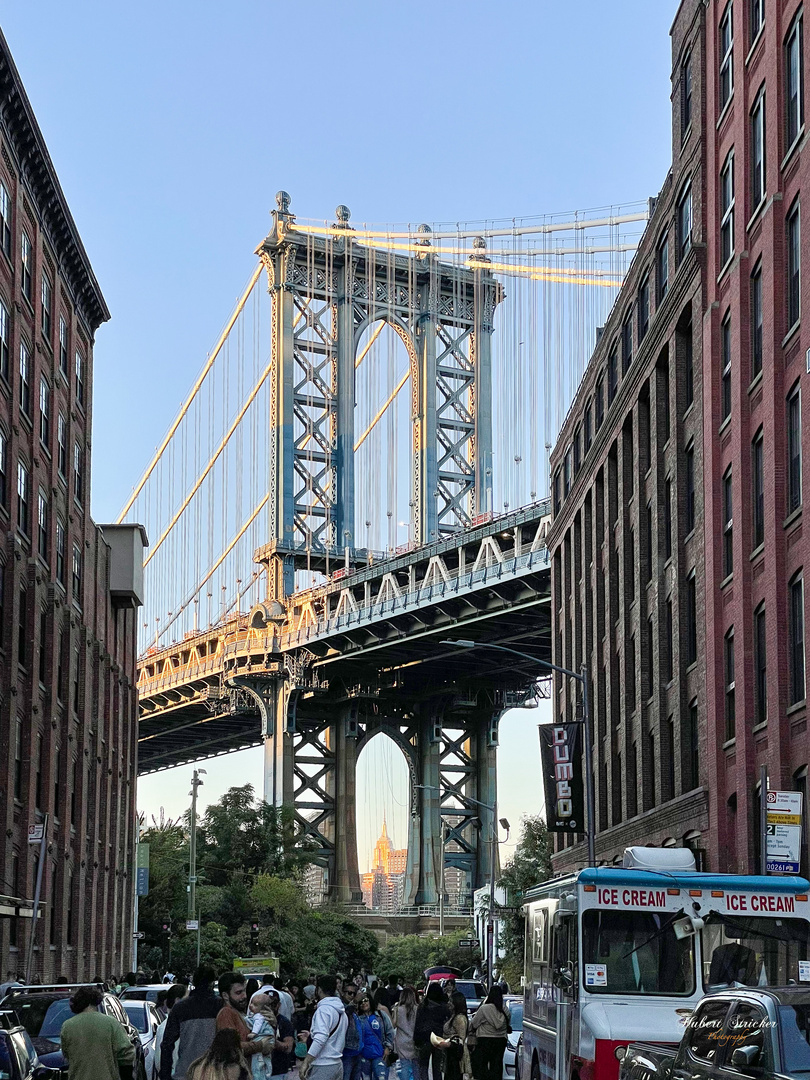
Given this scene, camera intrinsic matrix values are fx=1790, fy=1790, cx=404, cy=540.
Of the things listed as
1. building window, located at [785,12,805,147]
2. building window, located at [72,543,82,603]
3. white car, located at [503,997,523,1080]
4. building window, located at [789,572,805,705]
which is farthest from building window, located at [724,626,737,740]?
building window, located at [72,543,82,603]

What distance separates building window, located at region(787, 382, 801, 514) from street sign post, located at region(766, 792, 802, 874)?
8690 mm

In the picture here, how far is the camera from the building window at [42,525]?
49.2 m

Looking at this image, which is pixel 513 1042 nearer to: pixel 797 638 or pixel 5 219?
pixel 797 638

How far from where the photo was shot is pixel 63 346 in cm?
5544

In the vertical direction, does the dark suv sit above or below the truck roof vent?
below

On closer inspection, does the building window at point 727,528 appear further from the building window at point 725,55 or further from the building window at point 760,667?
the building window at point 725,55

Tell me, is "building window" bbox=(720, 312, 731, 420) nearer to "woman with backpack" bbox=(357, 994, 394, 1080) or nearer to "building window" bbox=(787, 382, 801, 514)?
"building window" bbox=(787, 382, 801, 514)

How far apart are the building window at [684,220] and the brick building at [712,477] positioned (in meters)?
0.14

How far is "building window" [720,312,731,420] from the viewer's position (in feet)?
120

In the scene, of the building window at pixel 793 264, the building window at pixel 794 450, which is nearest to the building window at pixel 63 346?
the building window at pixel 793 264

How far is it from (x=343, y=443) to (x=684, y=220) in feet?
185

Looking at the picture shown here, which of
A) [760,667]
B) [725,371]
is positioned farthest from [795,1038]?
[725,371]

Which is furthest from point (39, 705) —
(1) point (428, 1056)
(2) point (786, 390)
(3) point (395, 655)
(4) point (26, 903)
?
(3) point (395, 655)

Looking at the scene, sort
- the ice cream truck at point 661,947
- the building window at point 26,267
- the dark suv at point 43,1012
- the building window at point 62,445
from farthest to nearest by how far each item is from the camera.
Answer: the building window at point 62,445, the building window at point 26,267, the dark suv at point 43,1012, the ice cream truck at point 661,947
